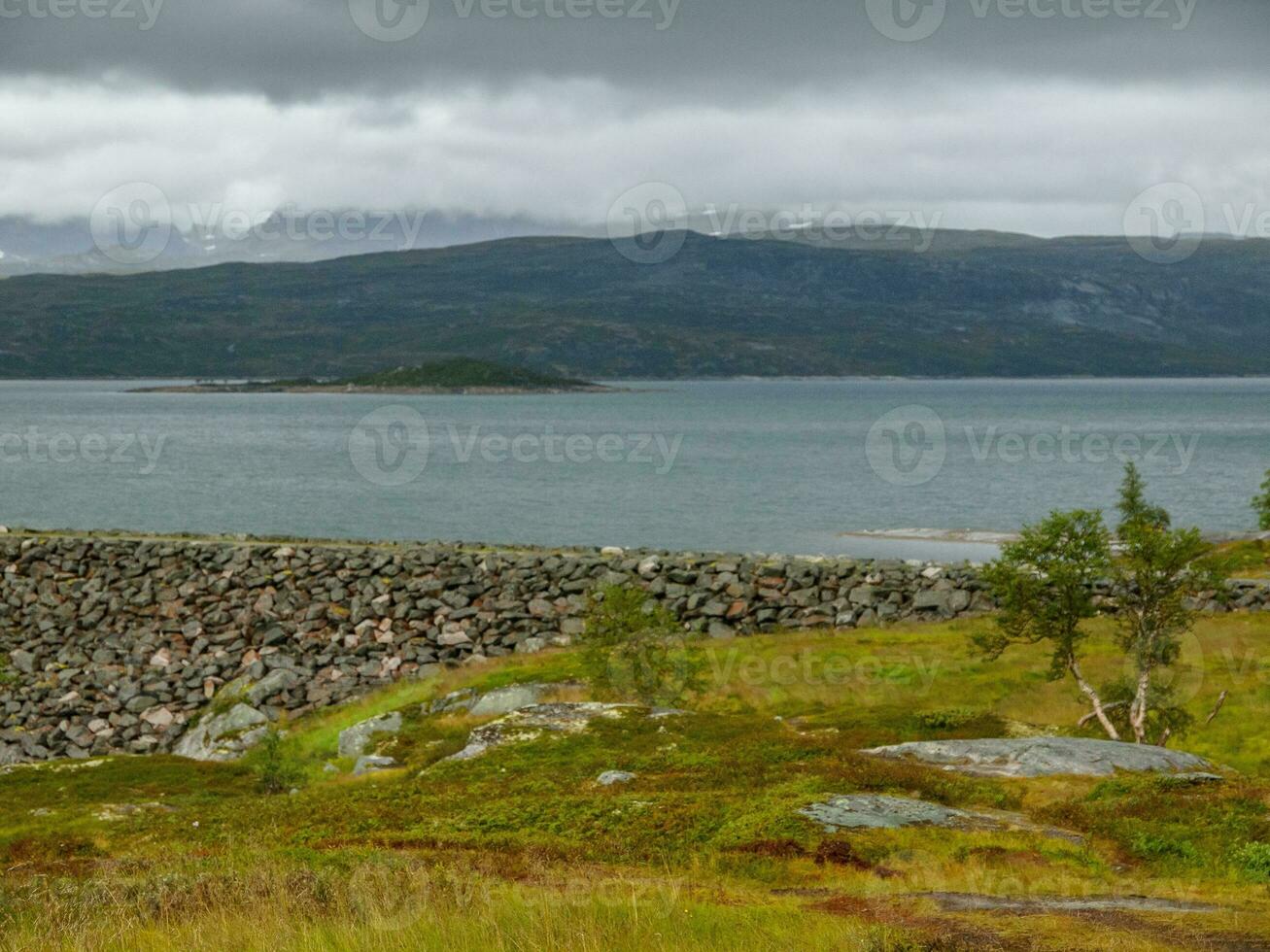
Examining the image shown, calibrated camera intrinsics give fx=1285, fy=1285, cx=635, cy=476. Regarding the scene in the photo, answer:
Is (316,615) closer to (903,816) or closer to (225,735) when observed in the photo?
(225,735)

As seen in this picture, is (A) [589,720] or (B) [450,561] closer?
(A) [589,720]

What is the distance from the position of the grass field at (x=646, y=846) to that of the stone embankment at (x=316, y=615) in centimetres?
1178

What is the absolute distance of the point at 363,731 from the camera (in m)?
32.7

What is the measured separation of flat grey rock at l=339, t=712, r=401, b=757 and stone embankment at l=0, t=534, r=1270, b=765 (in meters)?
9.34

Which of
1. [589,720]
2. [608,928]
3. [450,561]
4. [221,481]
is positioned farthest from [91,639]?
[221,481]

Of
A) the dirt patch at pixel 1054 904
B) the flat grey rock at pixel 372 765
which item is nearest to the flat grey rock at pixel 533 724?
the flat grey rock at pixel 372 765

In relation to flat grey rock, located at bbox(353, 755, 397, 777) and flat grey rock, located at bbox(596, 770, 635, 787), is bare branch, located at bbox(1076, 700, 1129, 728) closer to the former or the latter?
flat grey rock, located at bbox(596, 770, 635, 787)

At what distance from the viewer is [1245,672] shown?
32.9 metres

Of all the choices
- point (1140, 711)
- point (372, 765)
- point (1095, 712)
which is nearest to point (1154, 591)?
point (1095, 712)

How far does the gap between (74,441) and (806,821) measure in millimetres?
200021

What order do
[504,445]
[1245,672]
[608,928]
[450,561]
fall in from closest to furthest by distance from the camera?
[608,928] → [1245,672] → [450,561] → [504,445]

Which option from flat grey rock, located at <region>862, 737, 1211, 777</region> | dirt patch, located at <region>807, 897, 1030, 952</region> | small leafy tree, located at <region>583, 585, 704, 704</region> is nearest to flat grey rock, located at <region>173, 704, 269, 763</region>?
small leafy tree, located at <region>583, 585, 704, 704</region>

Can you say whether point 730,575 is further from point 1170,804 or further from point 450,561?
point 1170,804

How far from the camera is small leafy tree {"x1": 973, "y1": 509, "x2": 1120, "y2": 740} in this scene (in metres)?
30.6
